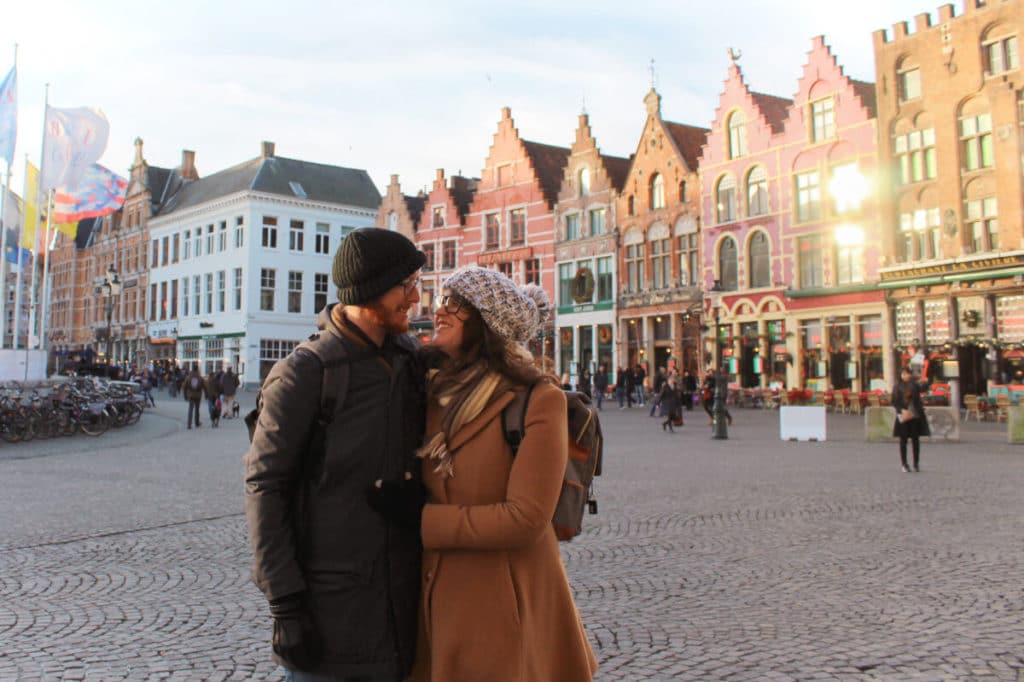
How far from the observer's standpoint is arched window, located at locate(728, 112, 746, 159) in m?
36.4

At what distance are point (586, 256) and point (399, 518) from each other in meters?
40.8

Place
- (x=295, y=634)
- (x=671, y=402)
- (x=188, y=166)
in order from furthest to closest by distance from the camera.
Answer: (x=188, y=166)
(x=671, y=402)
(x=295, y=634)

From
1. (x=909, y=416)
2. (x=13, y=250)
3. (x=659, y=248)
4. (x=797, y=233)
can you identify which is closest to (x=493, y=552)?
(x=909, y=416)

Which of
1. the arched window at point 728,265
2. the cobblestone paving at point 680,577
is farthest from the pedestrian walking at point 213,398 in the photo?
the arched window at point 728,265

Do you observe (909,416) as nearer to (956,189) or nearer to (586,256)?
(956,189)

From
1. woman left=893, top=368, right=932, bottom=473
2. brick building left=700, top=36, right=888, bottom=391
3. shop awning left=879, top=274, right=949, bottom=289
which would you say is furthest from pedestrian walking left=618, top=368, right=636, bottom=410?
woman left=893, top=368, right=932, bottom=473

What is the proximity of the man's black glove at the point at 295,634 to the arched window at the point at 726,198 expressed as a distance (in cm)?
3579

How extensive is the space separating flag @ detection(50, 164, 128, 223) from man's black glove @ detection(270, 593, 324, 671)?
2746 cm

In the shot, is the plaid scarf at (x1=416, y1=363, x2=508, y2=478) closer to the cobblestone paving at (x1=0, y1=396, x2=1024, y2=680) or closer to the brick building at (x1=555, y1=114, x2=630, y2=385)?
the cobblestone paving at (x1=0, y1=396, x2=1024, y2=680)

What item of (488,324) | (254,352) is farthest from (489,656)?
(254,352)

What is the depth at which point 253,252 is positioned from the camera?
52.8 metres

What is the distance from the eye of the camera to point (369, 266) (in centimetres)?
260

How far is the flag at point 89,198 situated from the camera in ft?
88.7

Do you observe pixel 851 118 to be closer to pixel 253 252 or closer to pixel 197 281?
pixel 253 252
